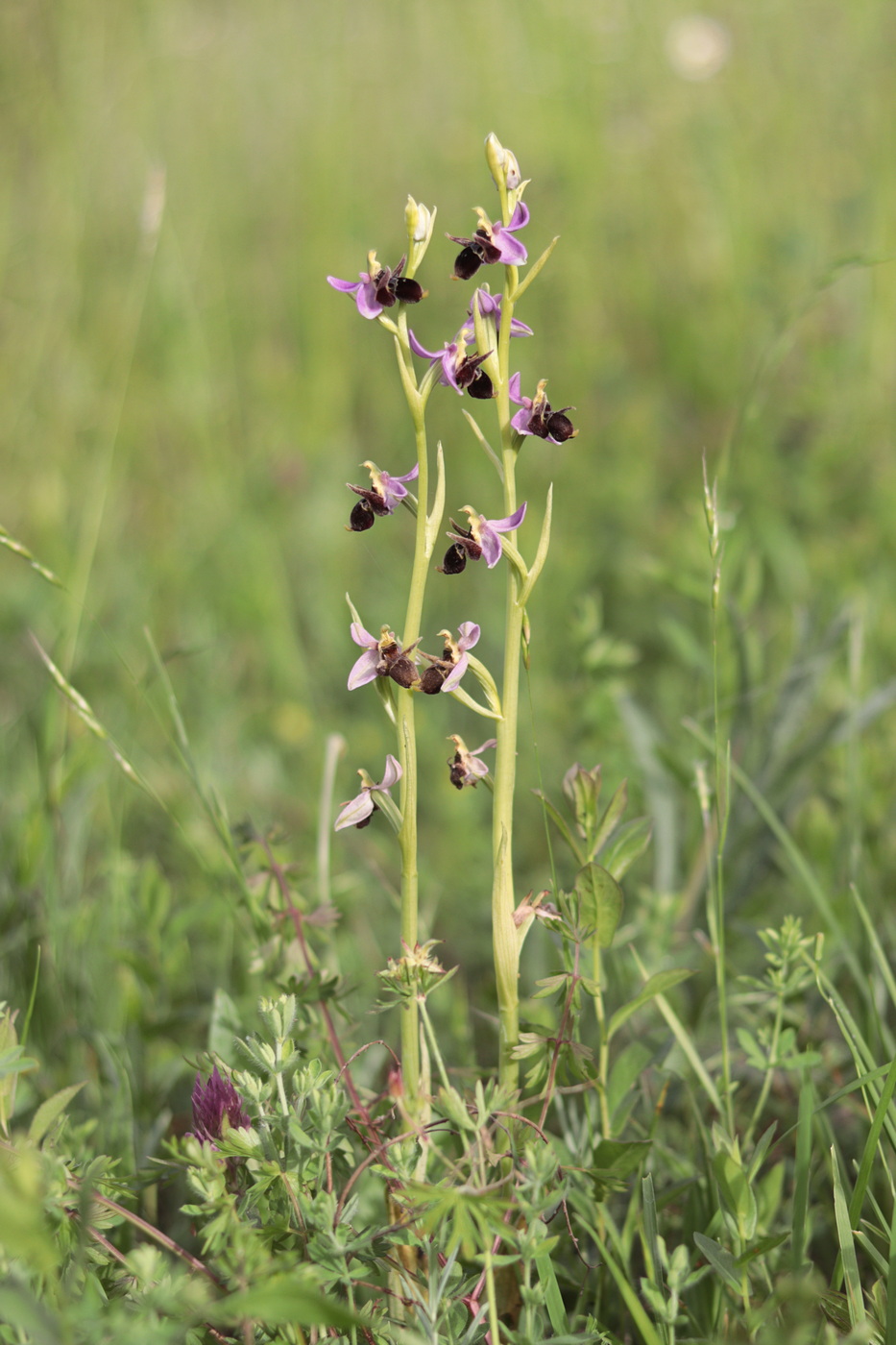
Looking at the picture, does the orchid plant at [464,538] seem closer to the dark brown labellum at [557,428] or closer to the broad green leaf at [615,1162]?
the dark brown labellum at [557,428]

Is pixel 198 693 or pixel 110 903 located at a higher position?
pixel 198 693

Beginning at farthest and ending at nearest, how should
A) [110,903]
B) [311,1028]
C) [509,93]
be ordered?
[509,93] < [110,903] < [311,1028]

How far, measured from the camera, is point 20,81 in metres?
4.43

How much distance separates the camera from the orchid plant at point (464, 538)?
133 centimetres

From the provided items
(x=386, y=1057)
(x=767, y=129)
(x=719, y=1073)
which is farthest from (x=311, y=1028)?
(x=767, y=129)

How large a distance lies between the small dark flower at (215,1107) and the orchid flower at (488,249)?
1159mm

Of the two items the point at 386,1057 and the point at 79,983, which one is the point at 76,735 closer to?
the point at 79,983

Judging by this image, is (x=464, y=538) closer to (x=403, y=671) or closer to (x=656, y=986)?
(x=403, y=671)

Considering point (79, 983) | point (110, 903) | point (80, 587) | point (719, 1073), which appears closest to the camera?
point (719, 1073)

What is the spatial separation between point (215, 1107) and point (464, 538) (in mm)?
875

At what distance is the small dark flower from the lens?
146 centimetres

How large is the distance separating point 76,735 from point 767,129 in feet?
16.5

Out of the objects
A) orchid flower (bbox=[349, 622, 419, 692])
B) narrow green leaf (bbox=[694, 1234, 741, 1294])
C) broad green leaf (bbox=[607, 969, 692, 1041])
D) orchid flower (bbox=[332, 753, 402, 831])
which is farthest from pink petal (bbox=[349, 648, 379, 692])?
narrow green leaf (bbox=[694, 1234, 741, 1294])

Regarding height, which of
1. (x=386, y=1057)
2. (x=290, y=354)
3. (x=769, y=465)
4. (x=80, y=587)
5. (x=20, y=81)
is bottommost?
(x=386, y=1057)
